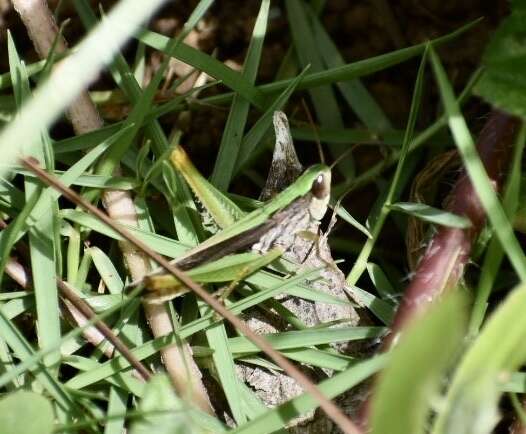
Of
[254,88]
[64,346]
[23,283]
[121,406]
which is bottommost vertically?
[121,406]

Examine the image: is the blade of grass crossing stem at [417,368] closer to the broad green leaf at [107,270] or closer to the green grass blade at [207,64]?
the broad green leaf at [107,270]

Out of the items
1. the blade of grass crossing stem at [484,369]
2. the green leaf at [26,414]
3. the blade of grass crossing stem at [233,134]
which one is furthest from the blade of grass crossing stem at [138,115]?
the blade of grass crossing stem at [484,369]

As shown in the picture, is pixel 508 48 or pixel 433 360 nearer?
pixel 433 360

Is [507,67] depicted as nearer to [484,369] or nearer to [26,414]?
[484,369]

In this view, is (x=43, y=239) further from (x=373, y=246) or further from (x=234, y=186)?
(x=373, y=246)

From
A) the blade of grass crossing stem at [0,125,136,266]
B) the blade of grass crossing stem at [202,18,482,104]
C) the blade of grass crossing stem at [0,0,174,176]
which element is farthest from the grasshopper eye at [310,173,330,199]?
the blade of grass crossing stem at [0,0,174,176]

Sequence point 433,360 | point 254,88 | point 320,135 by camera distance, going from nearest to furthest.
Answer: point 433,360
point 254,88
point 320,135

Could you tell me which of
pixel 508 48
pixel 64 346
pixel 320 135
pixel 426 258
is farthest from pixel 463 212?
pixel 64 346

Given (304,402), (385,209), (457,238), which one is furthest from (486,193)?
(304,402)
